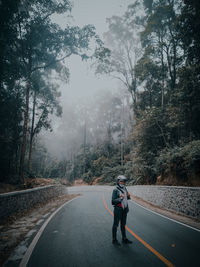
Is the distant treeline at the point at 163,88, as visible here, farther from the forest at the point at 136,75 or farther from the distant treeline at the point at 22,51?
the distant treeline at the point at 22,51

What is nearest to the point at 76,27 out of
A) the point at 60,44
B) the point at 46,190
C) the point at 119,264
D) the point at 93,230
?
the point at 60,44

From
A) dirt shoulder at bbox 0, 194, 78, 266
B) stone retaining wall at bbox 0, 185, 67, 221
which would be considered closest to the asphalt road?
dirt shoulder at bbox 0, 194, 78, 266

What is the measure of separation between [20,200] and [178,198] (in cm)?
864

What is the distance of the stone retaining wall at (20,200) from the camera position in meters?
6.61

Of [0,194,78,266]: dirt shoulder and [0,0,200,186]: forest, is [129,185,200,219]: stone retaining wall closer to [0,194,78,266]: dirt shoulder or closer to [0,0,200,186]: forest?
[0,0,200,186]: forest

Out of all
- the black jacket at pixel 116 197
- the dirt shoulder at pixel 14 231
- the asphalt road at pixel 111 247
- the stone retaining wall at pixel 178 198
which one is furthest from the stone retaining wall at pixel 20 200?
the stone retaining wall at pixel 178 198

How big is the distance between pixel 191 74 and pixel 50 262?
48.5ft

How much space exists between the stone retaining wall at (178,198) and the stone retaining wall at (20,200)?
843 centimetres

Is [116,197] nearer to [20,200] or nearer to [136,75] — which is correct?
[20,200]

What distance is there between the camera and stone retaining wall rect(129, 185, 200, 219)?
725 cm

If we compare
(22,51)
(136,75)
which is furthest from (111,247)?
(136,75)

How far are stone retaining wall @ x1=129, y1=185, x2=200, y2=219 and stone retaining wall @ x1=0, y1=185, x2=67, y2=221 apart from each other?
332 inches

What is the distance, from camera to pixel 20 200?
8023 millimetres

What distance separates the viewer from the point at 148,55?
19.7 meters
